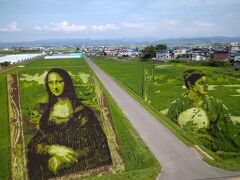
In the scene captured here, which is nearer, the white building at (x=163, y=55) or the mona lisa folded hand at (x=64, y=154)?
the mona lisa folded hand at (x=64, y=154)

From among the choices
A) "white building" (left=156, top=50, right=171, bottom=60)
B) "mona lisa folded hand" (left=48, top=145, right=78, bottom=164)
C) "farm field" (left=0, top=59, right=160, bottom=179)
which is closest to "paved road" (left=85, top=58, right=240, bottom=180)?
"farm field" (left=0, top=59, right=160, bottom=179)

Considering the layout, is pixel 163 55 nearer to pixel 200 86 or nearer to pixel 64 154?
pixel 200 86

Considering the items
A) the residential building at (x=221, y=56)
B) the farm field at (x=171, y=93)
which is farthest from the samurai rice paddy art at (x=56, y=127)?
the residential building at (x=221, y=56)

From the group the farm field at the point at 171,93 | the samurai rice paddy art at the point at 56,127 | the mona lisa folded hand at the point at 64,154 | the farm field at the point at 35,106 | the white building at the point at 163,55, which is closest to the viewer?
the samurai rice paddy art at the point at 56,127

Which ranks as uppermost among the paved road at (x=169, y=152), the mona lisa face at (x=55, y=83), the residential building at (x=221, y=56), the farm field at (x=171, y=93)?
the mona lisa face at (x=55, y=83)

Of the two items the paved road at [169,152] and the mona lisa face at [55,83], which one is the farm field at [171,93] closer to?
the paved road at [169,152]

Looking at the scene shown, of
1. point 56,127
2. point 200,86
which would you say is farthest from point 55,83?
point 200,86
